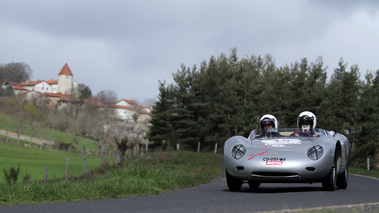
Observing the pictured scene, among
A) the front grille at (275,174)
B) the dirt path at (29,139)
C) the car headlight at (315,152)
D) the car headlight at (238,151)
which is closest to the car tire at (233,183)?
the car headlight at (238,151)

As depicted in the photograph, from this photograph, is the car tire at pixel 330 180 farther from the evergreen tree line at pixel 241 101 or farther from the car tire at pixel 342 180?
the evergreen tree line at pixel 241 101

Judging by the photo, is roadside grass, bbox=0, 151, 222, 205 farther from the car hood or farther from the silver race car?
the car hood

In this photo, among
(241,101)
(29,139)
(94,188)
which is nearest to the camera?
(94,188)

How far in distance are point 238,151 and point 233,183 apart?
69cm

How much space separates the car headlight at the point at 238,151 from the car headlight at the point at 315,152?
1.17m

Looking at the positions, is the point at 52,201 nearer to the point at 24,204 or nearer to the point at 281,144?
the point at 24,204

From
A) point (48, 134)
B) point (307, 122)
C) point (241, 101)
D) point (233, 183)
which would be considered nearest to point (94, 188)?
point (233, 183)

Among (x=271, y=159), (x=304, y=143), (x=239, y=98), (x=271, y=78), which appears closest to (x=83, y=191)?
(x=271, y=159)

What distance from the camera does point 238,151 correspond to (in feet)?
32.1

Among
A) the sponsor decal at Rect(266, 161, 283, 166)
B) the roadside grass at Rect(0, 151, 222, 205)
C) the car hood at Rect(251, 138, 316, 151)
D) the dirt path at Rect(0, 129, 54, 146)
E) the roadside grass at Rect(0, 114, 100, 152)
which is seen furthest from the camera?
the roadside grass at Rect(0, 114, 100, 152)

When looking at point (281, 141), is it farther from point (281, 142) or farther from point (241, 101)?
point (241, 101)

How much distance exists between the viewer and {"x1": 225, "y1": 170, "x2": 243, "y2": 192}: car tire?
32.8 feet

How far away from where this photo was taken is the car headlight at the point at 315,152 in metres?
9.39

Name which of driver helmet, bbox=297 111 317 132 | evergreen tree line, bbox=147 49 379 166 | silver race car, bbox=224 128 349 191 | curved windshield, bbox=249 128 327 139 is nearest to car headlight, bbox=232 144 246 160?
silver race car, bbox=224 128 349 191
